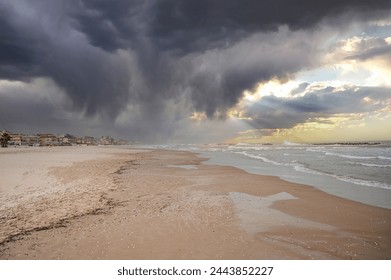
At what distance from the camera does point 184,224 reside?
297 inches

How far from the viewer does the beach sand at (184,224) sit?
5809 mm

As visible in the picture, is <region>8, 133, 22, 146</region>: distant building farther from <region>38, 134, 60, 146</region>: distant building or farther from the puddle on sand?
the puddle on sand

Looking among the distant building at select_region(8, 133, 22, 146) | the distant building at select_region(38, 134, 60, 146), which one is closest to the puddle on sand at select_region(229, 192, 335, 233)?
the distant building at select_region(8, 133, 22, 146)

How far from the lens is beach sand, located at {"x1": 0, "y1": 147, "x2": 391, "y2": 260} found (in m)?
5.81

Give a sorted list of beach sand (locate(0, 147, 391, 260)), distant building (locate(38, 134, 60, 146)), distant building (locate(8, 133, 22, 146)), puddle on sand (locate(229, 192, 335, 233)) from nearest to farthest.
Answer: beach sand (locate(0, 147, 391, 260))
puddle on sand (locate(229, 192, 335, 233))
distant building (locate(8, 133, 22, 146))
distant building (locate(38, 134, 60, 146))

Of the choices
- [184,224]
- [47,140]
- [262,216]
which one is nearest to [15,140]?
[47,140]

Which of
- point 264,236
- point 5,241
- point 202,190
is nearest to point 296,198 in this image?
point 202,190

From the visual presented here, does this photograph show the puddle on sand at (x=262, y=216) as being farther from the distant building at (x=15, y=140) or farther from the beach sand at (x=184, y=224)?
the distant building at (x=15, y=140)

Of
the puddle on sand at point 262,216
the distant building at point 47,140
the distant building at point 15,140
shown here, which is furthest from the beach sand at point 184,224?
the distant building at point 47,140

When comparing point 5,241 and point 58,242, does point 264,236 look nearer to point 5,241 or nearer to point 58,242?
point 58,242

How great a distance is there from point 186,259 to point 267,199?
6.56 metres

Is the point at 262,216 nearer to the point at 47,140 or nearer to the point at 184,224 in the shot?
the point at 184,224

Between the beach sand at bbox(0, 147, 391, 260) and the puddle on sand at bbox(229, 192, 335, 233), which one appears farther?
the puddle on sand at bbox(229, 192, 335, 233)
